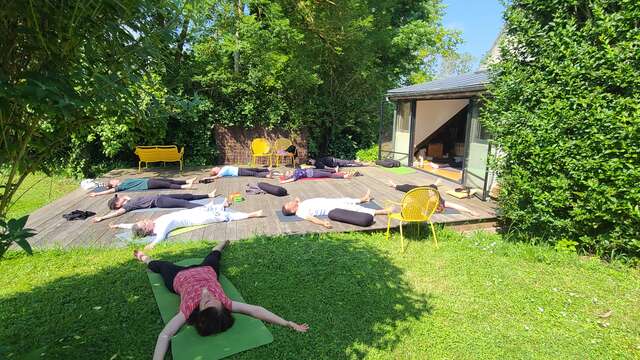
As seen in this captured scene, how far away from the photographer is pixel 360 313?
118 inches

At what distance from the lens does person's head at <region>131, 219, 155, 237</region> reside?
15.3ft

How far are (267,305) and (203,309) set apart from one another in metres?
0.69

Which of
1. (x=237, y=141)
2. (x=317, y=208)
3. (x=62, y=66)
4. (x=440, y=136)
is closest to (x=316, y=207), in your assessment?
(x=317, y=208)

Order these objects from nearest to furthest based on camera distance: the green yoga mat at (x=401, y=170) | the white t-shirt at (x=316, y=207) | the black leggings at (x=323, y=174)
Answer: the white t-shirt at (x=316, y=207), the black leggings at (x=323, y=174), the green yoga mat at (x=401, y=170)

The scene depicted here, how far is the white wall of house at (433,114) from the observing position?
1148 centimetres

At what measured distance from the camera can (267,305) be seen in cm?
309

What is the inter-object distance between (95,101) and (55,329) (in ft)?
7.87

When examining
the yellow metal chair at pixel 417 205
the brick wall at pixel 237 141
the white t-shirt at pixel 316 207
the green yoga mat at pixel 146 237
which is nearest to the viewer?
the yellow metal chair at pixel 417 205

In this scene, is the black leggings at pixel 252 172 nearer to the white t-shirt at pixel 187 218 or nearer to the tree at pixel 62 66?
the white t-shirt at pixel 187 218

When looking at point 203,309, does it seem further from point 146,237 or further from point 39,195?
point 39,195

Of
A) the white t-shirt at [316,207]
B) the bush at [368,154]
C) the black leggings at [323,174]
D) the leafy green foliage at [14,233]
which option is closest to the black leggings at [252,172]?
the black leggings at [323,174]

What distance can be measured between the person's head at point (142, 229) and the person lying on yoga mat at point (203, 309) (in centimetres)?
175

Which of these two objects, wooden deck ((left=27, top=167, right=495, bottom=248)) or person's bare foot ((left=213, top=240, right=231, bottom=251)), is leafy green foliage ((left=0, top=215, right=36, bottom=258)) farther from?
wooden deck ((left=27, top=167, right=495, bottom=248))

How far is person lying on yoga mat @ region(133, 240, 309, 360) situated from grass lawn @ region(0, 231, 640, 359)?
19 cm
